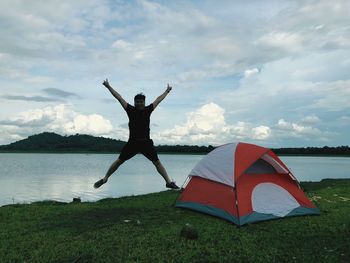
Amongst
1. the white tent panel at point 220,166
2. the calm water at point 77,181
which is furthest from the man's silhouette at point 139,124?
the calm water at point 77,181

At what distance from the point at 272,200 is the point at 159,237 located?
4.33 meters

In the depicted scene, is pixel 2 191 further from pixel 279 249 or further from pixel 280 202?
pixel 279 249

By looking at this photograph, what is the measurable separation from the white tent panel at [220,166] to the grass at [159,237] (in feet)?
4.17

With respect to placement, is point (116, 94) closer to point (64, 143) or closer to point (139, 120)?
point (139, 120)

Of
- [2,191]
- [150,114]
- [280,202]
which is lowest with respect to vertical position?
[2,191]

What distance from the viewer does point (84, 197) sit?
25891 mm

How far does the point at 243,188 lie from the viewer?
11.3 meters

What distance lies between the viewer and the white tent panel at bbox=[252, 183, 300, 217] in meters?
11.2

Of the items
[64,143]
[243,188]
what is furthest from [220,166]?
[64,143]

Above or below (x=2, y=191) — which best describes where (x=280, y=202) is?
above

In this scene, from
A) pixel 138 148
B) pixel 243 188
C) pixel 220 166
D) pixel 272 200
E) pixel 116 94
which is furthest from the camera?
pixel 220 166

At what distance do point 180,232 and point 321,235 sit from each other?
3674mm

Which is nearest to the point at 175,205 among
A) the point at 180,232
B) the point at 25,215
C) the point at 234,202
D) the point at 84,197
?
the point at 234,202

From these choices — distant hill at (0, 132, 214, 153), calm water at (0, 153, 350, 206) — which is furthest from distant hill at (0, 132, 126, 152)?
calm water at (0, 153, 350, 206)
